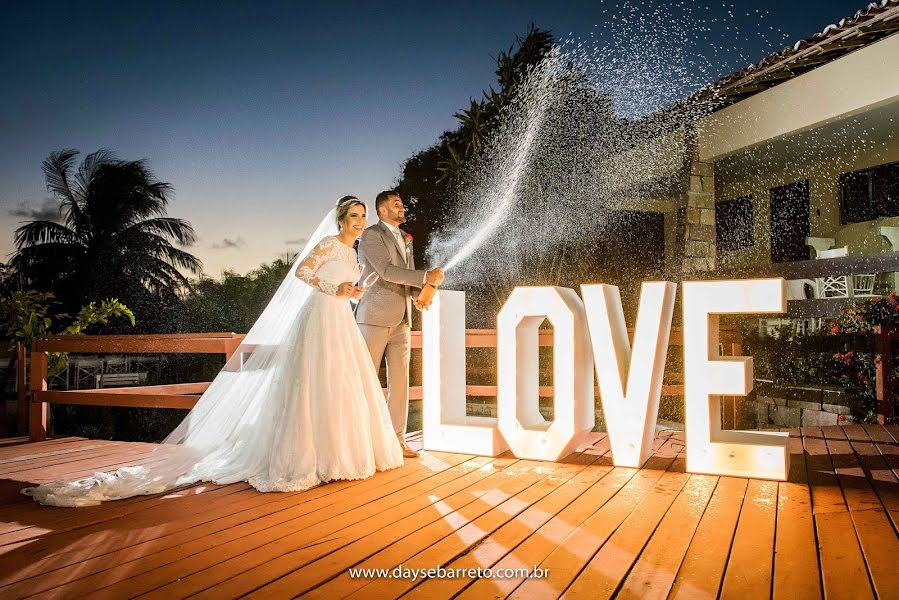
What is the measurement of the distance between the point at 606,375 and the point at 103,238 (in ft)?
67.4

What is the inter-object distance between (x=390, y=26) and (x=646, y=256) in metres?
7.16

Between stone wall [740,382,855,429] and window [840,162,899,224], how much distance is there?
447 centimetres

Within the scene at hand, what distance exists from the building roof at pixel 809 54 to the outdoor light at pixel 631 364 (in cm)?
560

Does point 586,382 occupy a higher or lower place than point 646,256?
lower

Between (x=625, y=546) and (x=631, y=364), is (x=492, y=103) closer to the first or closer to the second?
(x=631, y=364)

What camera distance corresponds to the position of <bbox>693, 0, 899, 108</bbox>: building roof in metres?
7.10

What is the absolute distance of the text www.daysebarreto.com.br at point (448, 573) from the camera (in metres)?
2.24

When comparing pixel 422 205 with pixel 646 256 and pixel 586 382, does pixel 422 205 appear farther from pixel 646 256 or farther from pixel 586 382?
pixel 586 382

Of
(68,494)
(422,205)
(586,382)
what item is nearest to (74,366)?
(422,205)

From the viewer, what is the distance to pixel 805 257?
37.1 feet

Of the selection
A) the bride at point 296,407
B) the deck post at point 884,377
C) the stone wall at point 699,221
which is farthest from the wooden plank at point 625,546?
the stone wall at point 699,221

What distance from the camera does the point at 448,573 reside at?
2.26 m

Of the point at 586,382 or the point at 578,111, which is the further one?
the point at 578,111

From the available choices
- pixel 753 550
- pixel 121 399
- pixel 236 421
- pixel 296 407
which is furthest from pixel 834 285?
pixel 121 399
